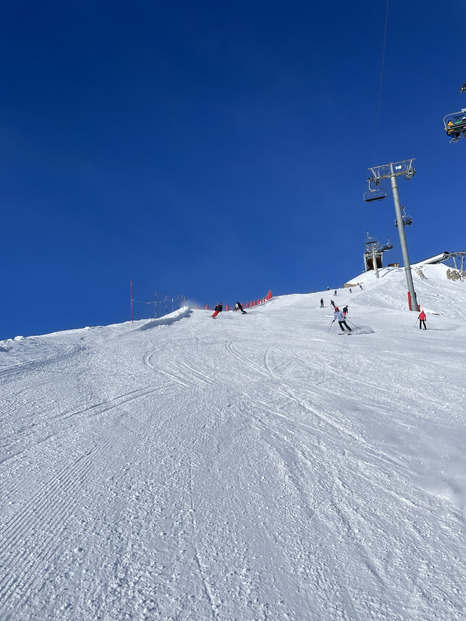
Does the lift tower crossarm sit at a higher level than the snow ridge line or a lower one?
higher

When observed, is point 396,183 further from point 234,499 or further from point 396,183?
point 234,499

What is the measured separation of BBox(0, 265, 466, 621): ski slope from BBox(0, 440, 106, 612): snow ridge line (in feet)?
0.04

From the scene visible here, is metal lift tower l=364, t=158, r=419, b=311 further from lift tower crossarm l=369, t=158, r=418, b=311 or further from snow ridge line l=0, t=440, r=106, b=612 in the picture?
snow ridge line l=0, t=440, r=106, b=612

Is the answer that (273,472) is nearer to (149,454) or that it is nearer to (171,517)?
(171,517)

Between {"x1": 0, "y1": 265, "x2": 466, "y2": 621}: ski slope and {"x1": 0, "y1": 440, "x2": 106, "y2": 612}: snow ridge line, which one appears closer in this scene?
{"x1": 0, "y1": 265, "x2": 466, "y2": 621}: ski slope

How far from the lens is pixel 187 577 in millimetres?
2271

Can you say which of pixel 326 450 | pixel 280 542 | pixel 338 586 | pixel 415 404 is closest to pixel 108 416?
pixel 326 450

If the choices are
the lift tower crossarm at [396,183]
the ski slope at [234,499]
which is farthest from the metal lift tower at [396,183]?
the ski slope at [234,499]

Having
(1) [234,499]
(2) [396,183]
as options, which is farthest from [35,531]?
(2) [396,183]

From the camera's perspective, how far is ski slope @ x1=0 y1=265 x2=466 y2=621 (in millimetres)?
2139

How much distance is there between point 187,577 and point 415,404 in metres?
5.02

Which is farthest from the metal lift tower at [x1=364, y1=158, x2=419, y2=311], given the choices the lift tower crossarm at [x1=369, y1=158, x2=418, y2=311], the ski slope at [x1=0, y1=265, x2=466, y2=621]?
the ski slope at [x1=0, y1=265, x2=466, y2=621]

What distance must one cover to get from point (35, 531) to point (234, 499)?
167 centimetres

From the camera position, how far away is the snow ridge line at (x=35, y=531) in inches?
89.0
